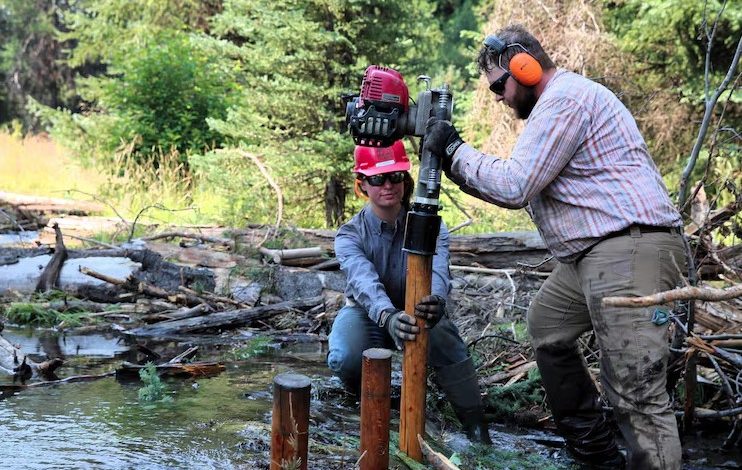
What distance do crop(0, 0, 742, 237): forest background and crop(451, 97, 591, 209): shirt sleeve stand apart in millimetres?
5011

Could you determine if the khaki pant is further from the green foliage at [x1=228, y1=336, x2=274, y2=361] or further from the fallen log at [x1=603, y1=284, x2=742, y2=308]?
the green foliage at [x1=228, y1=336, x2=274, y2=361]

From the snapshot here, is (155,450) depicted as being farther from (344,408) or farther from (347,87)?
(347,87)

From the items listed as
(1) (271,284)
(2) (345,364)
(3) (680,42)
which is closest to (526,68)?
(2) (345,364)

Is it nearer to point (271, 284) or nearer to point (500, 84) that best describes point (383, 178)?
point (500, 84)

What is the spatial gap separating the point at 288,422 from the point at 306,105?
8418 millimetres

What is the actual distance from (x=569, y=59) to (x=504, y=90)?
9.86 meters

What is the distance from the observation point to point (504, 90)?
11.3 ft

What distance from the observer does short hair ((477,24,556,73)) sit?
3.33 meters

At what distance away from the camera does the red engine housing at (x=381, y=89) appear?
3.21 metres

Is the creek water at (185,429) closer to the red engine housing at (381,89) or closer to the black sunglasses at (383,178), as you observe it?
the black sunglasses at (383,178)

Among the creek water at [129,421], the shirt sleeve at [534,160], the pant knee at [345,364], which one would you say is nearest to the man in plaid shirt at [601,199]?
the shirt sleeve at [534,160]

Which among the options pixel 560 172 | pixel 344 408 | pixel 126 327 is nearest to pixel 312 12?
pixel 126 327

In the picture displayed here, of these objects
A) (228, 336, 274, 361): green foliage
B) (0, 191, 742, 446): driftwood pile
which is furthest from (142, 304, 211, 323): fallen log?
(228, 336, 274, 361): green foliage

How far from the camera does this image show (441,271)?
164 inches
